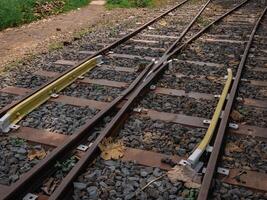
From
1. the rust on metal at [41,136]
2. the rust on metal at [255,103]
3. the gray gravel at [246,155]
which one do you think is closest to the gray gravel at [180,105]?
the rust on metal at [255,103]

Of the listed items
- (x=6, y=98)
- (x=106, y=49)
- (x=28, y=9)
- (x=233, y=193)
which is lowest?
(x=233, y=193)

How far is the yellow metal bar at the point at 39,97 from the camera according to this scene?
18.6ft

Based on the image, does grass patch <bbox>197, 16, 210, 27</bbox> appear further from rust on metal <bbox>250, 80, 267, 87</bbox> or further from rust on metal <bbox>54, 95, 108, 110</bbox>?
rust on metal <bbox>54, 95, 108, 110</bbox>

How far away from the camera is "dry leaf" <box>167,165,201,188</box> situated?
444 centimetres

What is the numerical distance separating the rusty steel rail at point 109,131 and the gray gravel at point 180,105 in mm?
210

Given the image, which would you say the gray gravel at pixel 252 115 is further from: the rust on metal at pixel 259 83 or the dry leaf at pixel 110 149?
the dry leaf at pixel 110 149

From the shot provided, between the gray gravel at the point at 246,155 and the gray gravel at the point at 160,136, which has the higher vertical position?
the gray gravel at the point at 160,136

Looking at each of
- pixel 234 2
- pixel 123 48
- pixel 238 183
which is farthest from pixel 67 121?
pixel 234 2

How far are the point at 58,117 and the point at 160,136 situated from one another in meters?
1.58

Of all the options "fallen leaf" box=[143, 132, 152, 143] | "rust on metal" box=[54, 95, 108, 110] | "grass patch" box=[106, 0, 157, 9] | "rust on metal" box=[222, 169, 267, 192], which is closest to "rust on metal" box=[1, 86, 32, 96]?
"rust on metal" box=[54, 95, 108, 110]

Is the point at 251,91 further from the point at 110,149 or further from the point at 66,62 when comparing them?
the point at 66,62

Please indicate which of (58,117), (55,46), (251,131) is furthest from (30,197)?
(55,46)

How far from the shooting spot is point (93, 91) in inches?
273

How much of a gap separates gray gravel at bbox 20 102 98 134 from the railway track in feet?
0.05
